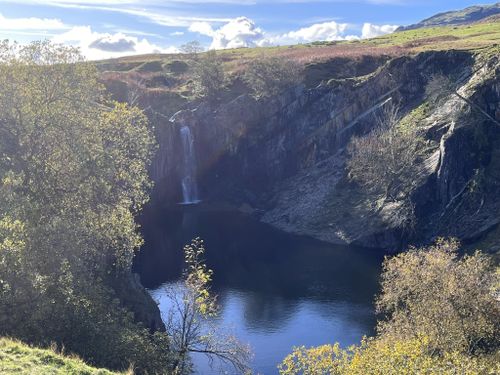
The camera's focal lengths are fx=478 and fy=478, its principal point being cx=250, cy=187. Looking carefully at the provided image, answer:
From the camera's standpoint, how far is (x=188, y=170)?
116 m

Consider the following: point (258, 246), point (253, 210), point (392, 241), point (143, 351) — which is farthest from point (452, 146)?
point (143, 351)

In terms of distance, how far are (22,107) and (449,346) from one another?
35.0 m

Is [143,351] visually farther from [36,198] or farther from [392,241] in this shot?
[392,241]

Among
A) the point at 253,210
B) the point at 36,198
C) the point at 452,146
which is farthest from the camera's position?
the point at 253,210

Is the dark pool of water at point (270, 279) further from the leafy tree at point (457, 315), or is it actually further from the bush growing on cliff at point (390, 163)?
the leafy tree at point (457, 315)

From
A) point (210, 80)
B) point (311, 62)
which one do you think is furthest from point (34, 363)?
point (311, 62)

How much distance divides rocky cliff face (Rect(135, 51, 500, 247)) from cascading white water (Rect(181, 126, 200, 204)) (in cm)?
137

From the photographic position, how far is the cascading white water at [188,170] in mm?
113062

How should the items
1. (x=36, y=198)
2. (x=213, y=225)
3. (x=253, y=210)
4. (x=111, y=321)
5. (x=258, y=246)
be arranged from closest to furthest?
(x=111, y=321), (x=36, y=198), (x=258, y=246), (x=213, y=225), (x=253, y=210)

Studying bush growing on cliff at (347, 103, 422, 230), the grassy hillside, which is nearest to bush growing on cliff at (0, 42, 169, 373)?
bush growing on cliff at (347, 103, 422, 230)

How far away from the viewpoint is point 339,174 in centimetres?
9969

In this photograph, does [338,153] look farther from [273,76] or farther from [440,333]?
[440,333]

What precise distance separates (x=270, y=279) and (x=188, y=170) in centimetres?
5120

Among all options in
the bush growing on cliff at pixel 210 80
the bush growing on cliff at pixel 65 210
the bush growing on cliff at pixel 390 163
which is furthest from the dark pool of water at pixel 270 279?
the bush growing on cliff at pixel 210 80
